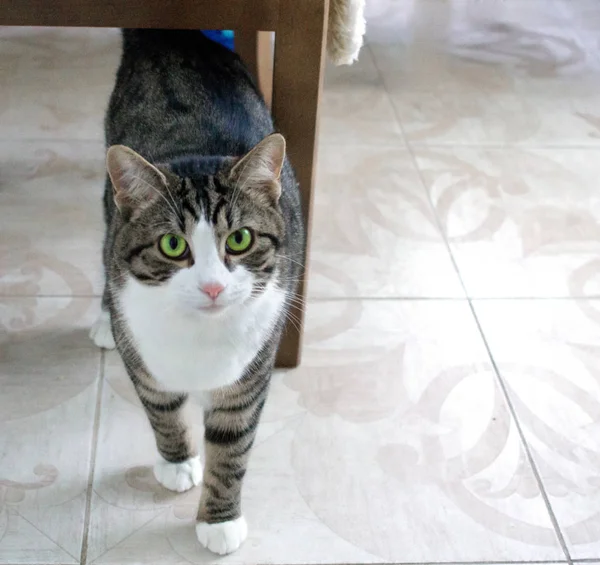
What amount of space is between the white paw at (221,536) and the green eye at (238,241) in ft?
1.40

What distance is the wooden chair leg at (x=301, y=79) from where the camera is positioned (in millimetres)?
990

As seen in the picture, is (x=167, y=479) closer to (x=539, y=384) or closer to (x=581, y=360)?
(x=539, y=384)

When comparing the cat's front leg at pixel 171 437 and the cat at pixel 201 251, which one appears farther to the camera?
the cat's front leg at pixel 171 437

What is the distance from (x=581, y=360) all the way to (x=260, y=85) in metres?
0.77

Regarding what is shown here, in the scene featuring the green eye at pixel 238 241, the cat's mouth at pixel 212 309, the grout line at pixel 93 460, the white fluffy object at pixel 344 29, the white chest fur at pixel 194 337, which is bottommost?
the grout line at pixel 93 460

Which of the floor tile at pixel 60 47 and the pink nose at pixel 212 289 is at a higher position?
the pink nose at pixel 212 289

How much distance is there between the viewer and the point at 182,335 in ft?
3.09

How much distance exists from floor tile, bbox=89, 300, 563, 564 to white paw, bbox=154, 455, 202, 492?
2 cm

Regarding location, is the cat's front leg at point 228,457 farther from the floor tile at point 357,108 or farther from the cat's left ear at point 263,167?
the floor tile at point 357,108

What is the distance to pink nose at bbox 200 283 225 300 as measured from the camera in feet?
2.80

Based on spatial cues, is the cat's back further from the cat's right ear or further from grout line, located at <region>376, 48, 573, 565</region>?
grout line, located at <region>376, 48, 573, 565</region>

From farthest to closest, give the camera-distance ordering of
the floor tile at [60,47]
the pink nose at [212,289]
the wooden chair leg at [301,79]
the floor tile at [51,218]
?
the floor tile at [60,47] → the floor tile at [51,218] → the wooden chair leg at [301,79] → the pink nose at [212,289]

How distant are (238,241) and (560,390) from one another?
29.3 inches

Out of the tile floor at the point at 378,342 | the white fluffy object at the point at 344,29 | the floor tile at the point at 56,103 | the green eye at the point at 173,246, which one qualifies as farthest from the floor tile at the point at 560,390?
the floor tile at the point at 56,103
